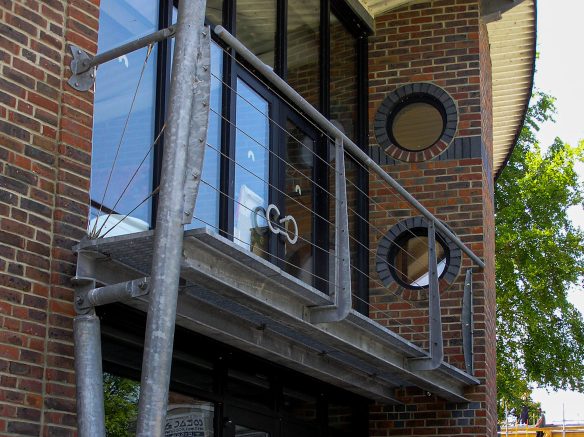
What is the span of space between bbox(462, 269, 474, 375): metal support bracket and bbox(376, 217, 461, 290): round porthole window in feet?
0.87

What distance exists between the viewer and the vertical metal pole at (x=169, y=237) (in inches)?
164

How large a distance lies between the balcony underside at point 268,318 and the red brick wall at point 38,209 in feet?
0.76

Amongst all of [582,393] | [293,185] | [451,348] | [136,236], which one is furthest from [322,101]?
[582,393]

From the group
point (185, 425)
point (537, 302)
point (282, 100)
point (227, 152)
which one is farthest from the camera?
point (537, 302)

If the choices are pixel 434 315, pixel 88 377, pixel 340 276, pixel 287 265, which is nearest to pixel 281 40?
pixel 287 265

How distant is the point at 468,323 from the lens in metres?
9.77

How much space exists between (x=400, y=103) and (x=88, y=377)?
6.24 metres

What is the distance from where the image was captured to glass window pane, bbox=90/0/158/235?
21.3ft

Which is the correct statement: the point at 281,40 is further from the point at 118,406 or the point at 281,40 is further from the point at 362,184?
the point at 118,406

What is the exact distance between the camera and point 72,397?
17.9ft

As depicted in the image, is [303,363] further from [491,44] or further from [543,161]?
[543,161]

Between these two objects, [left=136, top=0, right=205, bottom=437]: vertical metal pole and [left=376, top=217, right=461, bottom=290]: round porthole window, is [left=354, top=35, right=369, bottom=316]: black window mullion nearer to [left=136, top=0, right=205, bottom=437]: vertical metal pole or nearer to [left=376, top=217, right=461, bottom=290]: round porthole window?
[left=376, top=217, right=461, bottom=290]: round porthole window

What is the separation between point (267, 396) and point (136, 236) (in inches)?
142

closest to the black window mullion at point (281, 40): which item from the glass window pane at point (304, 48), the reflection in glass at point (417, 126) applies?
the glass window pane at point (304, 48)
